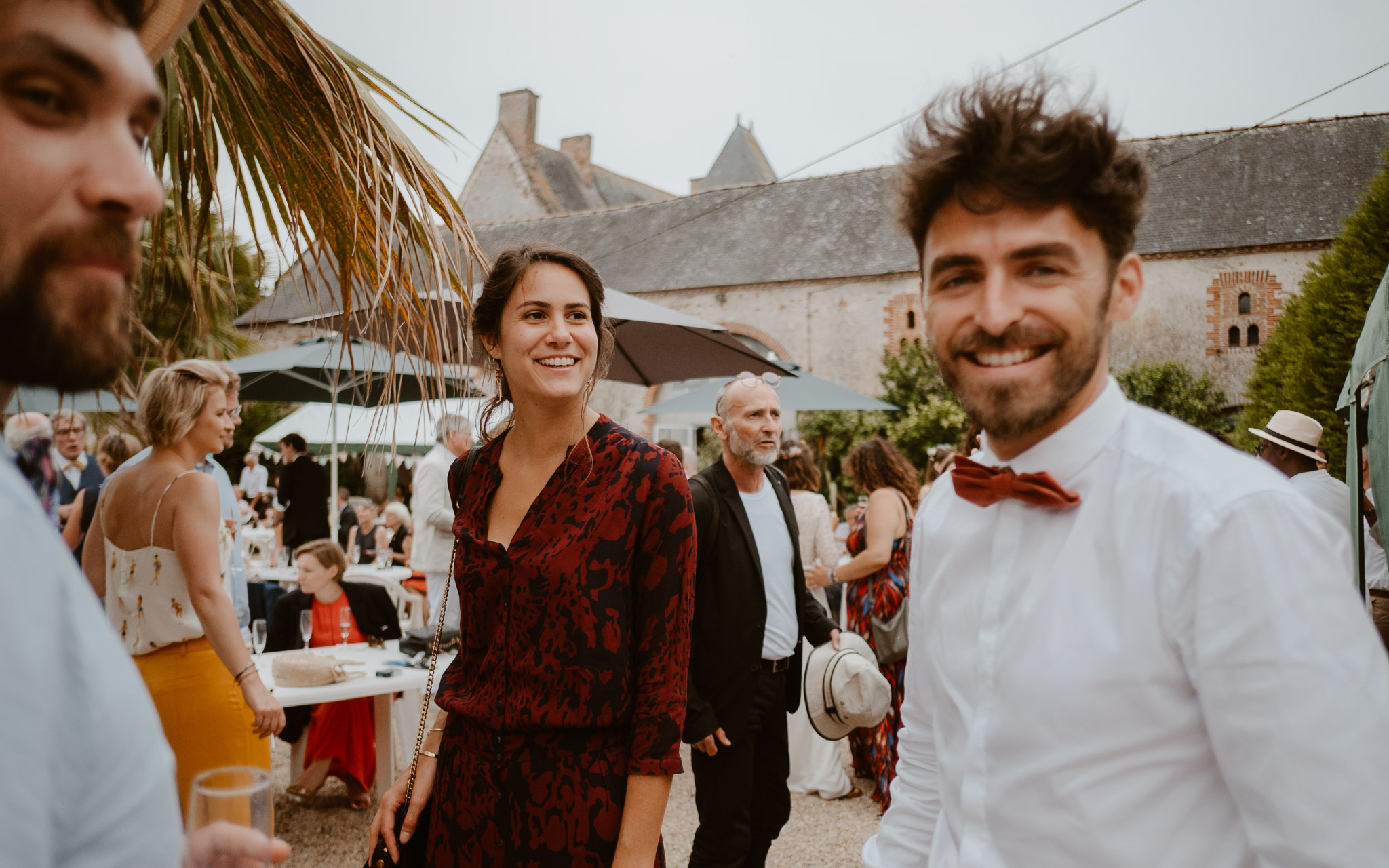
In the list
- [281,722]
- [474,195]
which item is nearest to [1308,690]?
[281,722]

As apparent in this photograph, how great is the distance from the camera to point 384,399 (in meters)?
2.35

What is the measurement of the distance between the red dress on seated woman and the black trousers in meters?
2.50

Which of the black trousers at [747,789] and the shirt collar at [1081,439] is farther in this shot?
the black trousers at [747,789]

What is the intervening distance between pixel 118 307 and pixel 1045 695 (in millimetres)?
1101

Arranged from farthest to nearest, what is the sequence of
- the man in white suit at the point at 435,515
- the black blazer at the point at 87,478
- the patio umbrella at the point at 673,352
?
1. the black blazer at the point at 87,478
2. the patio umbrella at the point at 673,352
3. the man in white suit at the point at 435,515

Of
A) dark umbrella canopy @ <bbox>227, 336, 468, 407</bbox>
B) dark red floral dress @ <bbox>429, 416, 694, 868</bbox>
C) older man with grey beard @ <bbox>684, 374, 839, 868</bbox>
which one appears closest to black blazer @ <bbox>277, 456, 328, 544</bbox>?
dark umbrella canopy @ <bbox>227, 336, 468, 407</bbox>

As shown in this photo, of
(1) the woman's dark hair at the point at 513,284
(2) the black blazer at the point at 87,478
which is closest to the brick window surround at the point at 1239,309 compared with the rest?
(2) the black blazer at the point at 87,478

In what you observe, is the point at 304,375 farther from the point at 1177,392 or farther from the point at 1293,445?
the point at 1177,392

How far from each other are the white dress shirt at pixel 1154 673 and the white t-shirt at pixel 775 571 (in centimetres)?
237

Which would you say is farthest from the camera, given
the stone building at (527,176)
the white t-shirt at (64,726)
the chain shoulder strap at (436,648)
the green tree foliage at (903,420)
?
the stone building at (527,176)

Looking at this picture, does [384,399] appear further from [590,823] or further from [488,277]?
[590,823]

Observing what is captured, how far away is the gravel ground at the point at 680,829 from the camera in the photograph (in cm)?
452

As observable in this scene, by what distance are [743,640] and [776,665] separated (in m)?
0.34

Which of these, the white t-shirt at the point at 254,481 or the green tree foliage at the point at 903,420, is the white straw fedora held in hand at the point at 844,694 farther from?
the green tree foliage at the point at 903,420
